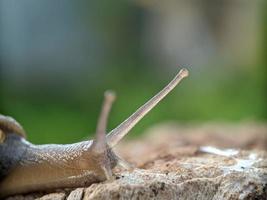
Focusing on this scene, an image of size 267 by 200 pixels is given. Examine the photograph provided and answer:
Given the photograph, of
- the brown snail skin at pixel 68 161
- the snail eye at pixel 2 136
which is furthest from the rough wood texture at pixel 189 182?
the snail eye at pixel 2 136

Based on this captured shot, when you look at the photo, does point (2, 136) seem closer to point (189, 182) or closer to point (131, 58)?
point (189, 182)

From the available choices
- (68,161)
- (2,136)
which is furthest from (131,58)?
(68,161)

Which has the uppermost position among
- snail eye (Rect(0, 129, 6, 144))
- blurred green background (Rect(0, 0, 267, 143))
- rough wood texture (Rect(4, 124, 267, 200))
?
blurred green background (Rect(0, 0, 267, 143))

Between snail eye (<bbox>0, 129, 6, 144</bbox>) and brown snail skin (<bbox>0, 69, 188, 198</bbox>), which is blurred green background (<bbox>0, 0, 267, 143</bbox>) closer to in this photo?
snail eye (<bbox>0, 129, 6, 144</bbox>)

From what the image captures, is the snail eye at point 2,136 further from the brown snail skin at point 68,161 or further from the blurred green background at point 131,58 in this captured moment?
the blurred green background at point 131,58

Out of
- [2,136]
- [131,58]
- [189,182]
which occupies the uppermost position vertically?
[131,58]

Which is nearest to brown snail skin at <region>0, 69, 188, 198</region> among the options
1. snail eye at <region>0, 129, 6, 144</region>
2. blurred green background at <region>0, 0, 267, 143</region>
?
snail eye at <region>0, 129, 6, 144</region>

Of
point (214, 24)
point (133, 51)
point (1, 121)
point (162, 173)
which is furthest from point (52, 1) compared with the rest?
point (162, 173)
